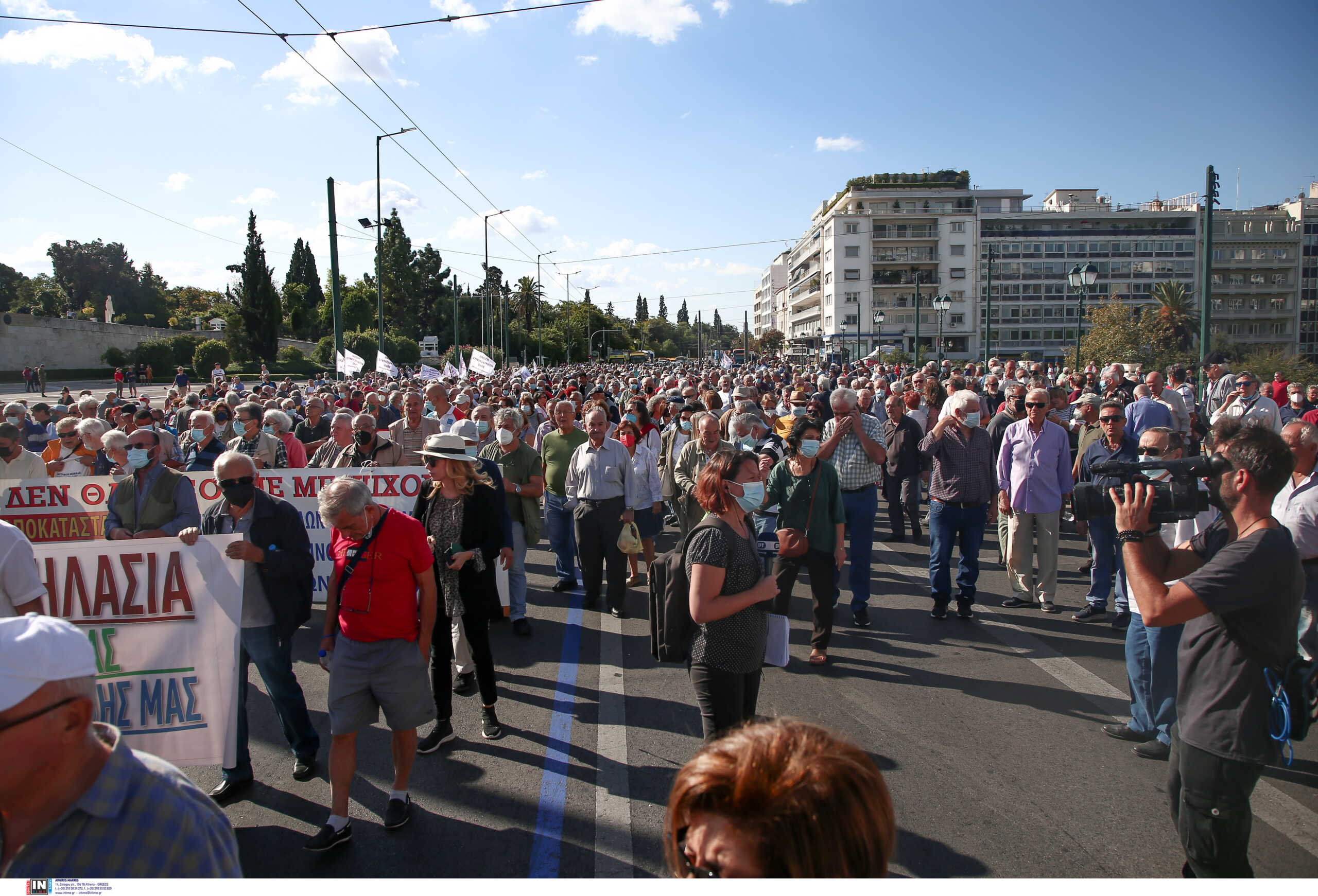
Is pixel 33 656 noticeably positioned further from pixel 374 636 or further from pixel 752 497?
pixel 752 497

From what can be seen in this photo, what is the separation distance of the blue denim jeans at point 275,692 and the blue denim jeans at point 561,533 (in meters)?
3.52

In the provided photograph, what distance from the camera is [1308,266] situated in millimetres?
88250

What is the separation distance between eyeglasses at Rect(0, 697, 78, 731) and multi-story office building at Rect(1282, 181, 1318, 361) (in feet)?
378

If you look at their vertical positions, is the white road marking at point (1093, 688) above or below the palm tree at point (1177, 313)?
below

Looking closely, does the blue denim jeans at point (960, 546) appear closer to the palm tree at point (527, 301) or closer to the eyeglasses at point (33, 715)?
the eyeglasses at point (33, 715)

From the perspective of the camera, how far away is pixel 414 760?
4359 mm

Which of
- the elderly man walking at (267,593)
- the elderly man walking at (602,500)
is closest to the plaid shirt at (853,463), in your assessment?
the elderly man walking at (602,500)

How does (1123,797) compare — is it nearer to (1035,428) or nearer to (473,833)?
(473,833)

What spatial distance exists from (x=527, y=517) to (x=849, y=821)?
5.71 metres

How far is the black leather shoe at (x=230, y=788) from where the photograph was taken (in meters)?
3.91

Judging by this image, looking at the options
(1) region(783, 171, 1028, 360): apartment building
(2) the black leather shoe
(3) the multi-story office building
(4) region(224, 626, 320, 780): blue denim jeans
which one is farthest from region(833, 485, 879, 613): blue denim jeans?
(3) the multi-story office building

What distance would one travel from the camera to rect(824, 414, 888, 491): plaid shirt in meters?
6.83

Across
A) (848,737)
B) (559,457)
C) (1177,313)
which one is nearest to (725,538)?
(848,737)

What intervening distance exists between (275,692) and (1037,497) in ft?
20.3
